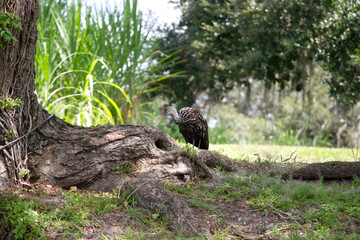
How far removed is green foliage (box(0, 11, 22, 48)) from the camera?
9.59ft

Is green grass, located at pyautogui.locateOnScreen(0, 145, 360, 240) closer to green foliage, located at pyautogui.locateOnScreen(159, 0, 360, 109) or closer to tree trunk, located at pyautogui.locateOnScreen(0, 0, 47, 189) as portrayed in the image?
tree trunk, located at pyautogui.locateOnScreen(0, 0, 47, 189)

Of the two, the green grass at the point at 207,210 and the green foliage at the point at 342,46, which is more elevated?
the green foliage at the point at 342,46

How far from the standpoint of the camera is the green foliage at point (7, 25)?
115 inches

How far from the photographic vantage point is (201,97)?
49.8 ft

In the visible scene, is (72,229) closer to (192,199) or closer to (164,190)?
(164,190)

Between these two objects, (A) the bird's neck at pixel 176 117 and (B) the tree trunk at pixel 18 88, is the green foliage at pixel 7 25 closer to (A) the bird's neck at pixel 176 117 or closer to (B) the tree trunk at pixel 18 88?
A: (B) the tree trunk at pixel 18 88

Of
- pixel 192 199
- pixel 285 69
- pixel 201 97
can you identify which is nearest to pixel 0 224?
pixel 192 199

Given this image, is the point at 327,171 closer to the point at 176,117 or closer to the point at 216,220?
the point at 216,220

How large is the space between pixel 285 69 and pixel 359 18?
2776mm

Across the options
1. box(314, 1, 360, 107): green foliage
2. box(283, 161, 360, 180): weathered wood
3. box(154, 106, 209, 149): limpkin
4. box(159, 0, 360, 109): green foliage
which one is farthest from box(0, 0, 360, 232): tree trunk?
box(314, 1, 360, 107): green foliage

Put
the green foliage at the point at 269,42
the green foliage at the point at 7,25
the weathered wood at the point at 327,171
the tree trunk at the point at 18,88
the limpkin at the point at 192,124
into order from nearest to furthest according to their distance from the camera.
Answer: the green foliage at the point at 7,25 < the tree trunk at the point at 18,88 < the weathered wood at the point at 327,171 < the limpkin at the point at 192,124 < the green foliage at the point at 269,42

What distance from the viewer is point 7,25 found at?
120 inches

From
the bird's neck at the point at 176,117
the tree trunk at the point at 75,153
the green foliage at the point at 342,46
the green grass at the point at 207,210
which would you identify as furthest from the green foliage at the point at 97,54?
the green foliage at the point at 342,46

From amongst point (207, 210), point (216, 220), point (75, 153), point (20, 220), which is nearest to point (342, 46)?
point (207, 210)
